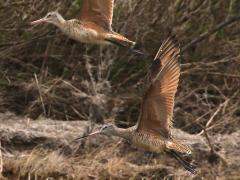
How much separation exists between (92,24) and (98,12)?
0.40 ft

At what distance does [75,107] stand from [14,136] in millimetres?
775

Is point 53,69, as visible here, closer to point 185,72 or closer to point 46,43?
point 46,43

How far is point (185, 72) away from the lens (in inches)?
328

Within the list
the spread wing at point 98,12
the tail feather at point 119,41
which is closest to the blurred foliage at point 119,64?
the spread wing at point 98,12

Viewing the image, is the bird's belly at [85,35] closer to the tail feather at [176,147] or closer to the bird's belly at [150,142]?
the bird's belly at [150,142]

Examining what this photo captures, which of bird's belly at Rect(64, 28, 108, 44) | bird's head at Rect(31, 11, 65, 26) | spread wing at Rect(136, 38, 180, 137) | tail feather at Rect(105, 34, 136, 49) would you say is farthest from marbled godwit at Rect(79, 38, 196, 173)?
bird's head at Rect(31, 11, 65, 26)

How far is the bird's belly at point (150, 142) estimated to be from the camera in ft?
21.1

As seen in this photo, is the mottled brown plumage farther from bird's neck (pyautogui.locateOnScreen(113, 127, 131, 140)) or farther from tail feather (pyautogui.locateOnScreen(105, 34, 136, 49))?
bird's neck (pyautogui.locateOnScreen(113, 127, 131, 140))

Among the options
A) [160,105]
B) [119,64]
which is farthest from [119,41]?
[119,64]

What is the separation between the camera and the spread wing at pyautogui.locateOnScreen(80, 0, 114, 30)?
A: 270 inches

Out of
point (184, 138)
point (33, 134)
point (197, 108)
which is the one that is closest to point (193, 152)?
point (184, 138)

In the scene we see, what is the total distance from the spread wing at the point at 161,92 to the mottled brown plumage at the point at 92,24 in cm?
35

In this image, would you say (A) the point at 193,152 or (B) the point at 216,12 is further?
(B) the point at 216,12

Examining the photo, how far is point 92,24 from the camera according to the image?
6.83 meters
